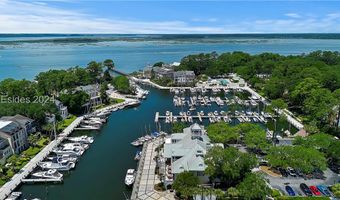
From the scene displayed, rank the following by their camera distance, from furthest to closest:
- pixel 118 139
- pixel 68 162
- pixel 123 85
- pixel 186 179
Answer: pixel 123 85 → pixel 118 139 → pixel 68 162 → pixel 186 179

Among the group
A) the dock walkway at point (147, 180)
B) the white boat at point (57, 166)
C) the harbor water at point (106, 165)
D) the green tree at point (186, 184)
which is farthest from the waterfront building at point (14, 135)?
the green tree at point (186, 184)

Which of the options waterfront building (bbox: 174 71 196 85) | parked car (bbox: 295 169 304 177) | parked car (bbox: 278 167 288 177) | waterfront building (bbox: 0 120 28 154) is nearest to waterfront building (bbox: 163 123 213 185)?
parked car (bbox: 278 167 288 177)

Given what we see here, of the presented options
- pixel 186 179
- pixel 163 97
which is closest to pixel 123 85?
pixel 163 97

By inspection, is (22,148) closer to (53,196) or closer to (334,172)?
(53,196)

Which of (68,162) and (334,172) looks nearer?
(334,172)

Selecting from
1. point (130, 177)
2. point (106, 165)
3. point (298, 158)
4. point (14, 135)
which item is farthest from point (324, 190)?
point (14, 135)

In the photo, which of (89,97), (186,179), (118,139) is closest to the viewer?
(186,179)

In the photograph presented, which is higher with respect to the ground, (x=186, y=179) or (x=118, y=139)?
(x=186, y=179)
